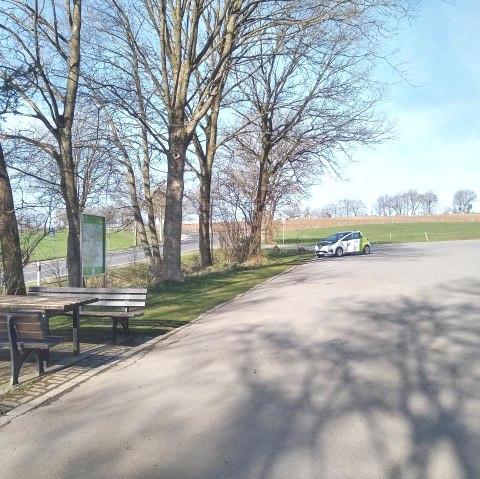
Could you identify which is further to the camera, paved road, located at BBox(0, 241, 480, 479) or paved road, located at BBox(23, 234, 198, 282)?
paved road, located at BBox(23, 234, 198, 282)

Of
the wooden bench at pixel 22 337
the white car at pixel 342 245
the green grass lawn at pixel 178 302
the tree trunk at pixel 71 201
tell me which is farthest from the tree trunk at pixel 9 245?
the white car at pixel 342 245

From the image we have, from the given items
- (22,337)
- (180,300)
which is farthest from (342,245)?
(22,337)

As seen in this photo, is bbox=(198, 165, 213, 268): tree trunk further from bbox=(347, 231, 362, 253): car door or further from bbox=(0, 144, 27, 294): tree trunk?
bbox=(0, 144, 27, 294): tree trunk

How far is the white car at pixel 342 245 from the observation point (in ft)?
98.1

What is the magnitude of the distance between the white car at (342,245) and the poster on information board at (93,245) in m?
20.6

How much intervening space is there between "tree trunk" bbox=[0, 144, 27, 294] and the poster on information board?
1.91m

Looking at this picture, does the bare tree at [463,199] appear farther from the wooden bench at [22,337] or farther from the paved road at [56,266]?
the wooden bench at [22,337]

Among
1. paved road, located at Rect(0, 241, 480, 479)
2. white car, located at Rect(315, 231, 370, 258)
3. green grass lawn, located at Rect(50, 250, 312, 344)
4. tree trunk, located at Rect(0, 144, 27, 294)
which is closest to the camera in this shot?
paved road, located at Rect(0, 241, 480, 479)

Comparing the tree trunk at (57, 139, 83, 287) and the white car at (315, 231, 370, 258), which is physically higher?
the tree trunk at (57, 139, 83, 287)

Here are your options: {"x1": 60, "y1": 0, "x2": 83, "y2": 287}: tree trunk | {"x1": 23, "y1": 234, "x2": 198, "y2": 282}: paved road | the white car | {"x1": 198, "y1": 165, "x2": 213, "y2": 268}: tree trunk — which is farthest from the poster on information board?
the white car

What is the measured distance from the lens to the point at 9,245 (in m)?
11.1

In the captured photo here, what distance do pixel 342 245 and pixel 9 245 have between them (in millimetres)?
22291

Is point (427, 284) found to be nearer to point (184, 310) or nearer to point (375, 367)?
point (184, 310)

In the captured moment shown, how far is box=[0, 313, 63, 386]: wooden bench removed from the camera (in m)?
5.70
